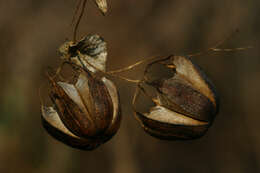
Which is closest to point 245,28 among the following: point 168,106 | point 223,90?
point 223,90

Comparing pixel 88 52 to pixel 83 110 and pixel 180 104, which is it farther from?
pixel 180 104

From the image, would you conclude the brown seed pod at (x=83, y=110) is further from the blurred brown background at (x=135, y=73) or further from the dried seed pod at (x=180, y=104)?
the blurred brown background at (x=135, y=73)

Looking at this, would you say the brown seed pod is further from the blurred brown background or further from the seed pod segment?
the blurred brown background

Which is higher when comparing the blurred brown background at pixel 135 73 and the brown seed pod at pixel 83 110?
the brown seed pod at pixel 83 110

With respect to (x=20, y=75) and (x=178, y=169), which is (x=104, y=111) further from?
(x=178, y=169)

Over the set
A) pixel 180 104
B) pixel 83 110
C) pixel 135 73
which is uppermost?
pixel 83 110

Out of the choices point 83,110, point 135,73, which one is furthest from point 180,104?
point 135,73

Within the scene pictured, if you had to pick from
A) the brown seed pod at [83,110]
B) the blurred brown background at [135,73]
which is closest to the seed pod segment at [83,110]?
the brown seed pod at [83,110]
